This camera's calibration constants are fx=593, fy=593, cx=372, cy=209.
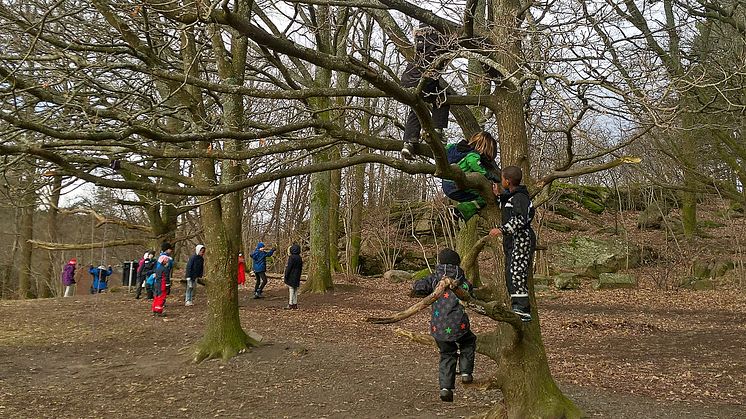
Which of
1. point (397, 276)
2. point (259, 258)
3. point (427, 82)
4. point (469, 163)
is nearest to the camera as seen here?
point (427, 82)

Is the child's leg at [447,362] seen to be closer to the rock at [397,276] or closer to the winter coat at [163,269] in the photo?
Answer: the winter coat at [163,269]

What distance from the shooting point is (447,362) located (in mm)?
5480

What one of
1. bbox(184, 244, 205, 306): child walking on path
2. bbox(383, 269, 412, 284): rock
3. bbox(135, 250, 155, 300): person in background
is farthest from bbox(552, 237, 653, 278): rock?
bbox(135, 250, 155, 300): person in background

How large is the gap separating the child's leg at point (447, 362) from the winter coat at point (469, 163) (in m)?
1.52

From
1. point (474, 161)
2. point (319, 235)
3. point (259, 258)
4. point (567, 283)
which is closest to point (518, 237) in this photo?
point (474, 161)

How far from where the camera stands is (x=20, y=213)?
2306 cm

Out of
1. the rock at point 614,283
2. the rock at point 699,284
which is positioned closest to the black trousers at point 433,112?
the rock at point 614,283

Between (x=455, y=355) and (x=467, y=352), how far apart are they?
0.11 metres

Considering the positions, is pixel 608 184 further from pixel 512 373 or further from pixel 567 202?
pixel 512 373

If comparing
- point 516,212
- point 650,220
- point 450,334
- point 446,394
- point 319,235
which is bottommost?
point 446,394

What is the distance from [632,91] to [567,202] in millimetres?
23050

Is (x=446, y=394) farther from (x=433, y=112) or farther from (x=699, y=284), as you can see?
(x=699, y=284)

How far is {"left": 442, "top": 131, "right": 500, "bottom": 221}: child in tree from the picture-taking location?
4789mm

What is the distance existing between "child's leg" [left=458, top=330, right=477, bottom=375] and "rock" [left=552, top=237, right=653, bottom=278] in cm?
1416
